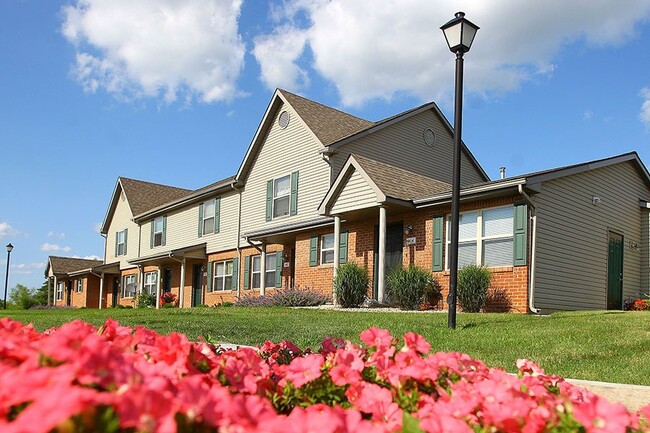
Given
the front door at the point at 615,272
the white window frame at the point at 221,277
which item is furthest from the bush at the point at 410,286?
the white window frame at the point at 221,277

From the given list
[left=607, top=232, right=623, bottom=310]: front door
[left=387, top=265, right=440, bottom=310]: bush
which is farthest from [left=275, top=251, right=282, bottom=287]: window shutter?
[left=607, top=232, right=623, bottom=310]: front door

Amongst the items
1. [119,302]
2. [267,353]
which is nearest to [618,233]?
[267,353]

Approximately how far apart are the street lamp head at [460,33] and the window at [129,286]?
25.3 meters

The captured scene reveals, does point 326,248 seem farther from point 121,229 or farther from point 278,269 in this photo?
point 121,229

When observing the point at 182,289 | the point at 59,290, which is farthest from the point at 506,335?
the point at 59,290

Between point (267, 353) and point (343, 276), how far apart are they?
39.8ft

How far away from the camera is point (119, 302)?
106ft

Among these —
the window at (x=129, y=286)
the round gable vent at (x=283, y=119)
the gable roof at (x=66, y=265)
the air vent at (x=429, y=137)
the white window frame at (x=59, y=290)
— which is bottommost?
the white window frame at (x=59, y=290)

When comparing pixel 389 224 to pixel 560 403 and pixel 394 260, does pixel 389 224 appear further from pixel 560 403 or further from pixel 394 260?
pixel 560 403

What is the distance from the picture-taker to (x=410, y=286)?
44.1ft

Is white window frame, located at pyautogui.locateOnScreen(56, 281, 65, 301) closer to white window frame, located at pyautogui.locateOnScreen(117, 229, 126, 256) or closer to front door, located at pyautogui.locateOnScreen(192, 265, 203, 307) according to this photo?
white window frame, located at pyautogui.locateOnScreen(117, 229, 126, 256)

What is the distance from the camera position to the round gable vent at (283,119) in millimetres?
20641

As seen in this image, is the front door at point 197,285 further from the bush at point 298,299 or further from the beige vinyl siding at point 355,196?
the beige vinyl siding at point 355,196

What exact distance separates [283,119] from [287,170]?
1.86m
